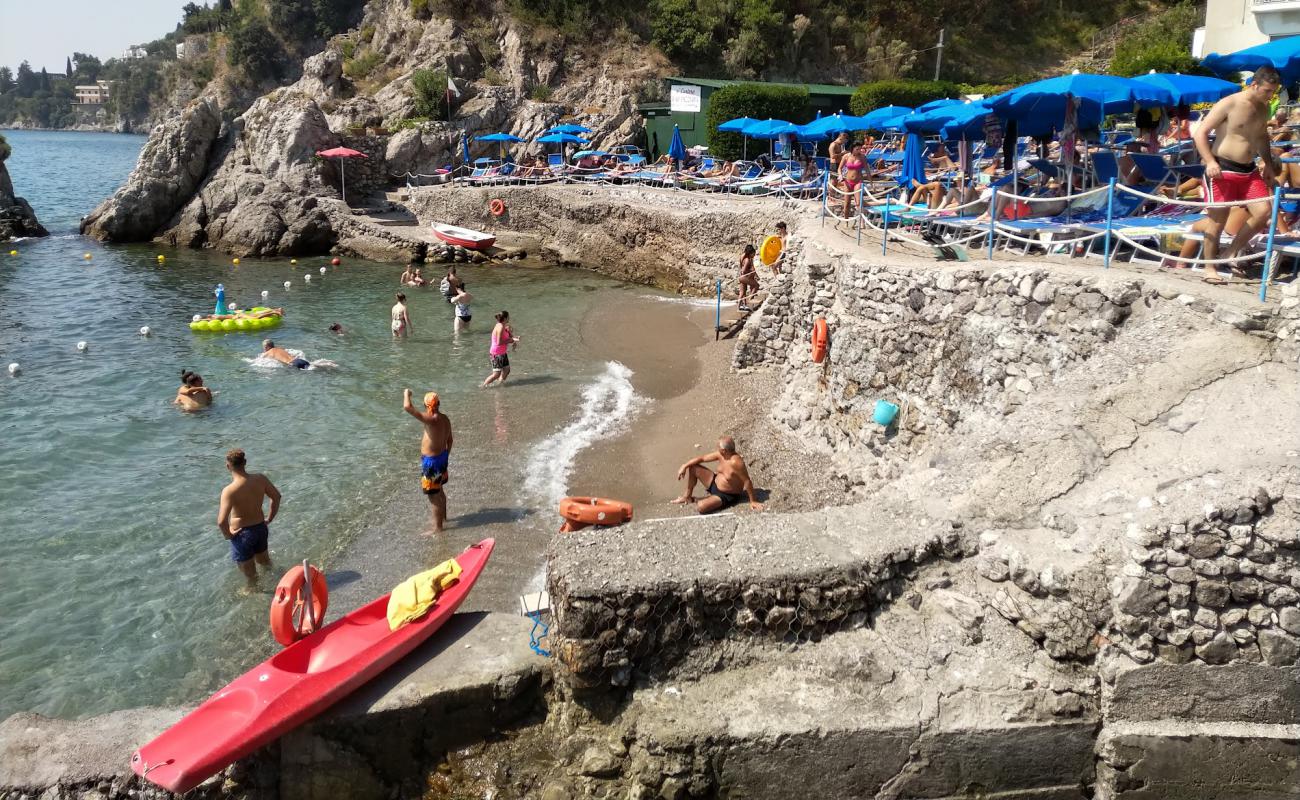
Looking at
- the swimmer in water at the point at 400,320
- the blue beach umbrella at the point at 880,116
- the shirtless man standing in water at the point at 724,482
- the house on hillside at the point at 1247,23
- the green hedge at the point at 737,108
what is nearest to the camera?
the shirtless man standing in water at the point at 724,482

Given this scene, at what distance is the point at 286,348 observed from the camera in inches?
683

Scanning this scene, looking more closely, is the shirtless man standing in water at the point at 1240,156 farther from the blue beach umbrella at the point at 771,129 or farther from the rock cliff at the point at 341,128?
the rock cliff at the point at 341,128

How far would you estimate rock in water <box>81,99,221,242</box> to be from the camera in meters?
32.0

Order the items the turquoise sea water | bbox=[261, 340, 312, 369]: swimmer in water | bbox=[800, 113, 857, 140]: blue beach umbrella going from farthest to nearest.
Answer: bbox=[800, 113, 857, 140]: blue beach umbrella, bbox=[261, 340, 312, 369]: swimmer in water, the turquoise sea water

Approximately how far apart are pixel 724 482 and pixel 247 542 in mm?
4908

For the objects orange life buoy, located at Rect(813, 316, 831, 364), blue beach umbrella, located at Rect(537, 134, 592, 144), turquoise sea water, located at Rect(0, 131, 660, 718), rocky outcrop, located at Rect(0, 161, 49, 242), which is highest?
blue beach umbrella, located at Rect(537, 134, 592, 144)

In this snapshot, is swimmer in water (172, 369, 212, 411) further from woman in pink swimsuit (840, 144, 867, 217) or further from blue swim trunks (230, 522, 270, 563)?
woman in pink swimsuit (840, 144, 867, 217)

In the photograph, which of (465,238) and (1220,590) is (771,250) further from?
(465,238)

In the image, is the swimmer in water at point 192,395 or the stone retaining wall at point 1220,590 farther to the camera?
the swimmer in water at point 192,395

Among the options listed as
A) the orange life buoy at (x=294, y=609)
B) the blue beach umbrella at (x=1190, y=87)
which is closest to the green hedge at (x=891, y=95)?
the blue beach umbrella at (x=1190, y=87)

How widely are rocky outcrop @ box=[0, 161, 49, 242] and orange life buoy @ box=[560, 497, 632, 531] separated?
35.1 metres

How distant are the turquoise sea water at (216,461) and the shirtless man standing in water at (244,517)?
0.26 meters

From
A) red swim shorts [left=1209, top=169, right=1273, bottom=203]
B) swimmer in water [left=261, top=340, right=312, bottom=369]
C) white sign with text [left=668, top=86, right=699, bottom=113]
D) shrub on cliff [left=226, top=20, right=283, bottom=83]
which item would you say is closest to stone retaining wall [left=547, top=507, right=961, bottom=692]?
red swim shorts [left=1209, top=169, right=1273, bottom=203]

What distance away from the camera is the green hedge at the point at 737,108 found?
29.9 m
